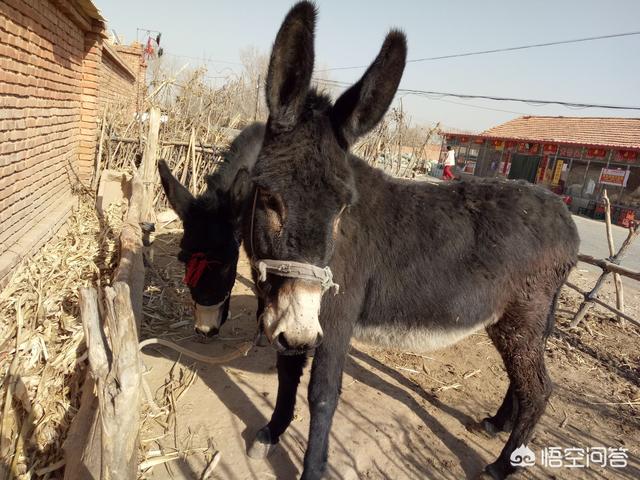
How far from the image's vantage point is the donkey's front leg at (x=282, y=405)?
2.77 meters

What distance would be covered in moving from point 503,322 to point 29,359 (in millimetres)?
3629

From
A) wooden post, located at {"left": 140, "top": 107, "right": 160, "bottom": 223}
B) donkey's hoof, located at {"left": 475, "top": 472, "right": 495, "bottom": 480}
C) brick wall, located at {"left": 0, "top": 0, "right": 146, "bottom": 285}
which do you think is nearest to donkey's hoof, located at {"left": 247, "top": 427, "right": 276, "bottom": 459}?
donkey's hoof, located at {"left": 475, "top": 472, "right": 495, "bottom": 480}

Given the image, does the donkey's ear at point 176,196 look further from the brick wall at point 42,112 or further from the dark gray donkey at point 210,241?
the brick wall at point 42,112

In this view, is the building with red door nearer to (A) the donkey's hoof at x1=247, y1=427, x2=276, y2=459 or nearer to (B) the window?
(B) the window

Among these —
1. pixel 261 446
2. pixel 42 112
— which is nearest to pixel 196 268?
pixel 261 446

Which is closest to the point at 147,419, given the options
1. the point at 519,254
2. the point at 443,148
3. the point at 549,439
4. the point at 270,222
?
the point at 270,222

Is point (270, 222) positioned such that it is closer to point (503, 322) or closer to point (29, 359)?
point (503, 322)

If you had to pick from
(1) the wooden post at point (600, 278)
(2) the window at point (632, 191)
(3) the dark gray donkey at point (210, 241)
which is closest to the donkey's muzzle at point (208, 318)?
(3) the dark gray donkey at point (210, 241)

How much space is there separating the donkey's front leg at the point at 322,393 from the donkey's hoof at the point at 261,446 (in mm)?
428

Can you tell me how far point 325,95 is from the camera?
7.38 feet

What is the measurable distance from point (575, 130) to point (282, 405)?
2735 centimetres

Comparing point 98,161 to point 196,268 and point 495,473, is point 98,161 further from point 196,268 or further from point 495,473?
point 495,473

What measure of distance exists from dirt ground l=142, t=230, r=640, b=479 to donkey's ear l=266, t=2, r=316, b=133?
244cm

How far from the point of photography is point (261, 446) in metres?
2.85
